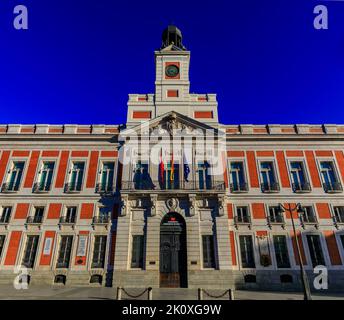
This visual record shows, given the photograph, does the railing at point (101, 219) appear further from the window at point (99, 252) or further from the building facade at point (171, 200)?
the window at point (99, 252)

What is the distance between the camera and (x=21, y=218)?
19.2m

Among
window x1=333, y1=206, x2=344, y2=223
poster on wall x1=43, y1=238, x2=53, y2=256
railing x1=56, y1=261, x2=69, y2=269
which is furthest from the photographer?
window x1=333, y1=206, x2=344, y2=223

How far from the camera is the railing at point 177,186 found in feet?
63.7

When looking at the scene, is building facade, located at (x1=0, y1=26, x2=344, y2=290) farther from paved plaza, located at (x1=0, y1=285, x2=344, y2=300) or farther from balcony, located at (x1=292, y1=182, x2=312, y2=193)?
paved plaza, located at (x1=0, y1=285, x2=344, y2=300)

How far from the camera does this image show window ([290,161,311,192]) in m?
20.1

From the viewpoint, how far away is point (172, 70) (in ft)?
82.8

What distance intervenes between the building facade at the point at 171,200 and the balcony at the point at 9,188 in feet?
0.25

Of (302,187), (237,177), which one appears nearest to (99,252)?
(237,177)

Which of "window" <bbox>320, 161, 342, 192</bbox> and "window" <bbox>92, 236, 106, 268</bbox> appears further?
"window" <bbox>320, 161, 342, 192</bbox>

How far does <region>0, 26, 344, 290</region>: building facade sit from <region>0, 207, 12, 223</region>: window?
17 cm

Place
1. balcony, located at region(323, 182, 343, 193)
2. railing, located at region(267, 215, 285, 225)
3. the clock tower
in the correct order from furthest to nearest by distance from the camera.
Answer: the clock tower < balcony, located at region(323, 182, 343, 193) < railing, located at region(267, 215, 285, 225)

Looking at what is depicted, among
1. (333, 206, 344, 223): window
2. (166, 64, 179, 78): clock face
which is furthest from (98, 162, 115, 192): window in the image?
(333, 206, 344, 223): window

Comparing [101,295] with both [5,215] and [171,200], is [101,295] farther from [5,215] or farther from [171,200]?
[5,215]
